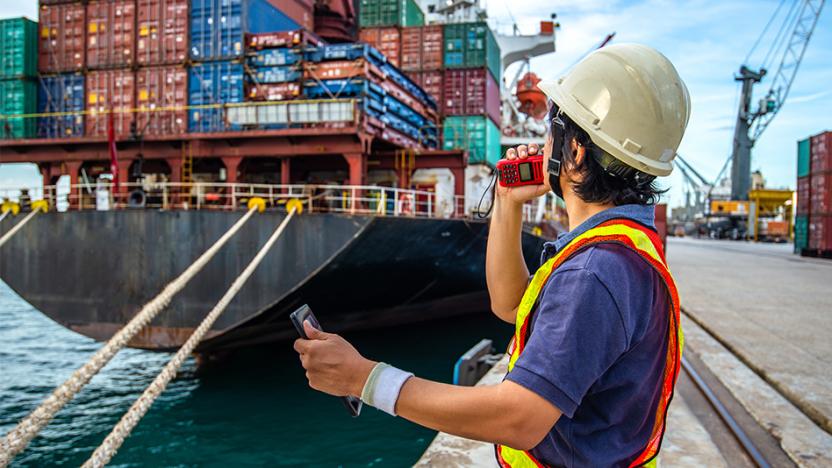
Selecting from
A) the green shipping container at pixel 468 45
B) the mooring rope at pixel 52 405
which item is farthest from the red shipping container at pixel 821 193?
the mooring rope at pixel 52 405

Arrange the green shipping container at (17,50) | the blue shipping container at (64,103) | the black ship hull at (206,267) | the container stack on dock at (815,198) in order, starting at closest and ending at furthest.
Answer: the black ship hull at (206,267)
the blue shipping container at (64,103)
the green shipping container at (17,50)
the container stack on dock at (815,198)

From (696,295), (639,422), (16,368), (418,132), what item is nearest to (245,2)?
(418,132)

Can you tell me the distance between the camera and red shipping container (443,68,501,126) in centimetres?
2336

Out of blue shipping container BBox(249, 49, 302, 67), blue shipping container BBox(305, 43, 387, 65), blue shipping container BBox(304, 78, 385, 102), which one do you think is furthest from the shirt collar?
blue shipping container BBox(249, 49, 302, 67)

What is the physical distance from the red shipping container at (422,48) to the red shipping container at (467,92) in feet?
3.10

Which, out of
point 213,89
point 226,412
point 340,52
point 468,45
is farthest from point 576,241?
point 468,45

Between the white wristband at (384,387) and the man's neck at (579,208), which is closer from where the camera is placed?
the white wristband at (384,387)

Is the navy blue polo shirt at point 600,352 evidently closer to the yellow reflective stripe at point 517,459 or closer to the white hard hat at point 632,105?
the yellow reflective stripe at point 517,459

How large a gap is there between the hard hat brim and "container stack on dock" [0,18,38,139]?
2016 cm

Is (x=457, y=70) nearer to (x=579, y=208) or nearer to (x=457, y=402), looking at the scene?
(x=579, y=208)

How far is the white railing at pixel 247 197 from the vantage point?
10.4m

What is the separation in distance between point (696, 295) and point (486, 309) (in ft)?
25.1

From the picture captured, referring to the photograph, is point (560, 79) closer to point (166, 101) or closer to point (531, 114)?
point (166, 101)

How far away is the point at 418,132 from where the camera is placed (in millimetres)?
17938
